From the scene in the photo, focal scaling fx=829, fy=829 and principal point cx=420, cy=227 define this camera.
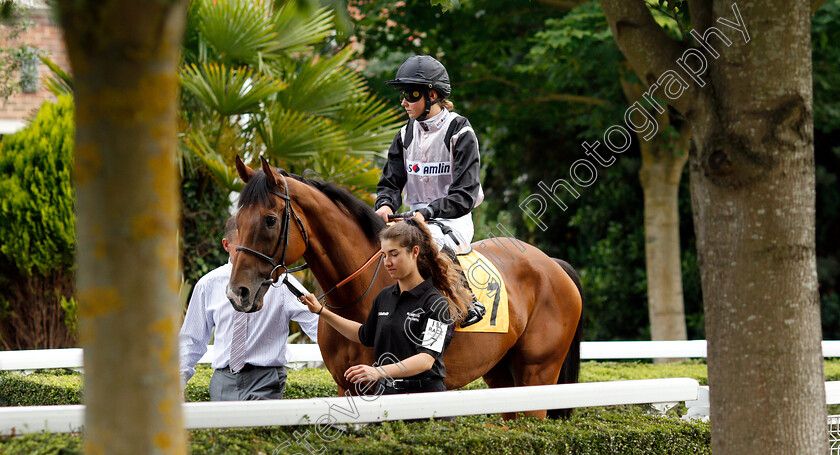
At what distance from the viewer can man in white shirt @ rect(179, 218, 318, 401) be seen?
4531 millimetres

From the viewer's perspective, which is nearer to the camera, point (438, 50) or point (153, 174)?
point (153, 174)

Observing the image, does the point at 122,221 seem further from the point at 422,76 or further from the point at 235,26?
the point at 235,26

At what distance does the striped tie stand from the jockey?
0.98 metres

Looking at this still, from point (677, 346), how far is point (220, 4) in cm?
558

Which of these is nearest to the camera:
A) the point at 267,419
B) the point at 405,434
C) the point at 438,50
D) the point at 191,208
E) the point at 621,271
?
the point at 267,419

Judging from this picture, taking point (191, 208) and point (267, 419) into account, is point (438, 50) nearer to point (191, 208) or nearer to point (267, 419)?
point (191, 208)

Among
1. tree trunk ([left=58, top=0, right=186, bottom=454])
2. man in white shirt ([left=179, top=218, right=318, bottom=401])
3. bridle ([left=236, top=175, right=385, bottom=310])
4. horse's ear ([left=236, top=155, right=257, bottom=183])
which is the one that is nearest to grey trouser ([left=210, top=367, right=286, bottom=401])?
man in white shirt ([left=179, top=218, right=318, bottom=401])

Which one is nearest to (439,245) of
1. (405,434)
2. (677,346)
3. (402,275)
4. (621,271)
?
(402,275)

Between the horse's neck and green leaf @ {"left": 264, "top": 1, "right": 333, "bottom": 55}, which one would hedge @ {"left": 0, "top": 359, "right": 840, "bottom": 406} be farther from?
green leaf @ {"left": 264, "top": 1, "right": 333, "bottom": 55}

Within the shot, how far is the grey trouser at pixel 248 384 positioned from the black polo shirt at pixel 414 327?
2.80ft

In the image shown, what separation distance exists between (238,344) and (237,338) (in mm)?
34

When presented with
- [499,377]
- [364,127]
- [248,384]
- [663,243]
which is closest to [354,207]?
[248,384]

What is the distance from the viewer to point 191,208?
9.50 metres

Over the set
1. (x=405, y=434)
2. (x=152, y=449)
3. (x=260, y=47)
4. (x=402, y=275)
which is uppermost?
(x=260, y=47)
